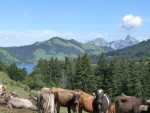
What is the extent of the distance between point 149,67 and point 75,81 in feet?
72.5

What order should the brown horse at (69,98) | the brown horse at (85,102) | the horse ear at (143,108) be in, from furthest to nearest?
1. the brown horse at (85,102)
2. the brown horse at (69,98)
3. the horse ear at (143,108)

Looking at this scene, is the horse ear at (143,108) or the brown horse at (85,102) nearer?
the horse ear at (143,108)

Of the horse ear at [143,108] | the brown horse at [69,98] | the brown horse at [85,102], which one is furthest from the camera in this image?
the brown horse at [85,102]

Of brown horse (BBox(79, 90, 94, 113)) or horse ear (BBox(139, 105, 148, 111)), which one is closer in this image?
horse ear (BBox(139, 105, 148, 111))

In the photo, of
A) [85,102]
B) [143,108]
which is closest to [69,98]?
[85,102]

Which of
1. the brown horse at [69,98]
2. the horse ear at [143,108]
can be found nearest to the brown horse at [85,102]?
the brown horse at [69,98]

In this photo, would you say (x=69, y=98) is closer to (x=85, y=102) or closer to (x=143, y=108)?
(x=85, y=102)

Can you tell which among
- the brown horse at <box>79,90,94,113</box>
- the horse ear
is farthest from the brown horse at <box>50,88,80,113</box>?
the horse ear

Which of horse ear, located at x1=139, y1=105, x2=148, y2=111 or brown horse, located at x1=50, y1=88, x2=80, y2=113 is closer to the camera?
horse ear, located at x1=139, y1=105, x2=148, y2=111

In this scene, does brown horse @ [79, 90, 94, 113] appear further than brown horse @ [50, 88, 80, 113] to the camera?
Yes

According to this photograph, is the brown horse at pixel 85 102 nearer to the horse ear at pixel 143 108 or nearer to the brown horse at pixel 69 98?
the brown horse at pixel 69 98

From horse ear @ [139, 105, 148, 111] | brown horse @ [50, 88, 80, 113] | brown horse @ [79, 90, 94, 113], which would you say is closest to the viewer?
horse ear @ [139, 105, 148, 111]

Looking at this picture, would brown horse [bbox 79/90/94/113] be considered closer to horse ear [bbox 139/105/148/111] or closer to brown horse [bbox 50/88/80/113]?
brown horse [bbox 50/88/80/113]

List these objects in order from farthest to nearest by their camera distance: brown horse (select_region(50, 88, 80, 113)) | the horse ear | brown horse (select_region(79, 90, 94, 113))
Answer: brown horse (select_region(79, 90, 94, 113)) → brown horse (select_region(50, 88, 80, 113)) → the horse ear
